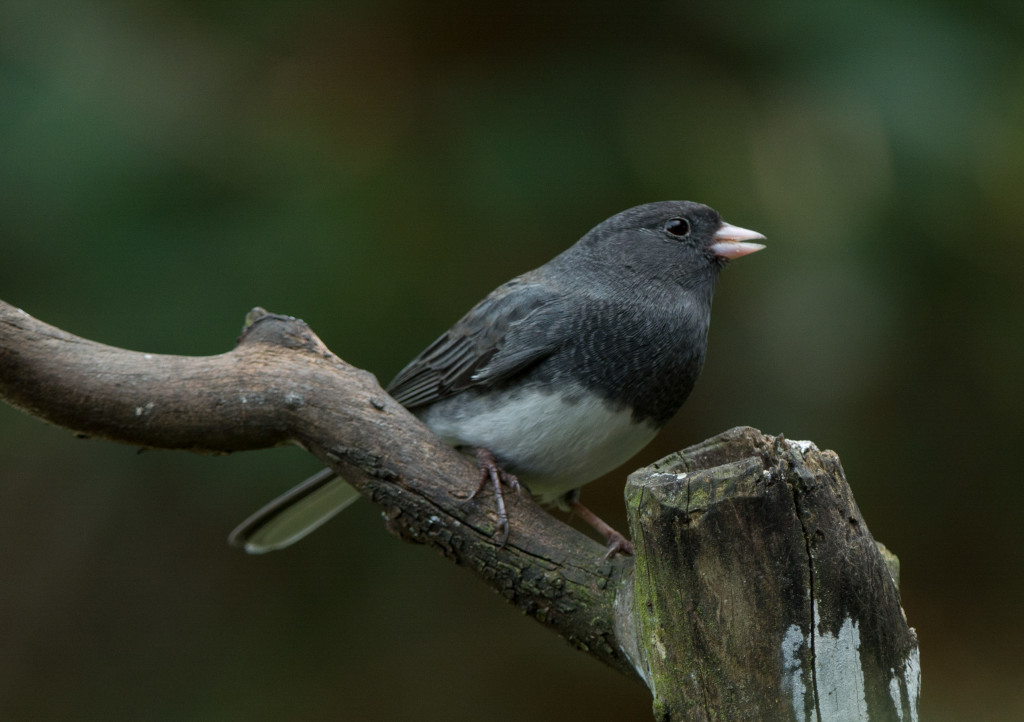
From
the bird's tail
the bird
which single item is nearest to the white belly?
the bird

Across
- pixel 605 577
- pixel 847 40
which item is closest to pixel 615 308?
pixel 605 577

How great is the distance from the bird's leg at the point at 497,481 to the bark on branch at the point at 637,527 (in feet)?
0.06

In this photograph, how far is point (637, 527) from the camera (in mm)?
1607

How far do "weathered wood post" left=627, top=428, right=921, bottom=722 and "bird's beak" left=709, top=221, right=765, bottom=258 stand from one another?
121 cm

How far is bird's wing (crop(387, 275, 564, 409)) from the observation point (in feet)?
A: 8.06

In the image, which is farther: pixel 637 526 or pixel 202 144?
pixel 202 144

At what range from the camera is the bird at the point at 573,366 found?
2.36 m

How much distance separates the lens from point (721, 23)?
3285 millimetres

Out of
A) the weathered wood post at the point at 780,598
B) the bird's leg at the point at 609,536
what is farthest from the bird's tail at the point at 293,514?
the weathered wood post at the point at 780,598

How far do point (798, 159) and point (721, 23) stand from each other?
21.1 inches

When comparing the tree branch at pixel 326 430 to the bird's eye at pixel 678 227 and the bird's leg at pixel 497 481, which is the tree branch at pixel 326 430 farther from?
the bird's eye at pixel 678 227

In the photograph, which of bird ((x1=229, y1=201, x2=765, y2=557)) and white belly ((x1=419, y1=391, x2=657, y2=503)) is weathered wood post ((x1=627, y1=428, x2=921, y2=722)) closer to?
bird ((x1=229, y1=201, x2=765, y2=557))

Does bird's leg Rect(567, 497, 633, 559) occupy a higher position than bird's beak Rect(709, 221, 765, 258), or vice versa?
bird's beak Rect(709, 221, 765, 258)

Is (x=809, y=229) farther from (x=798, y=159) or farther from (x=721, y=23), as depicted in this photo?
(x=721, y=23)
